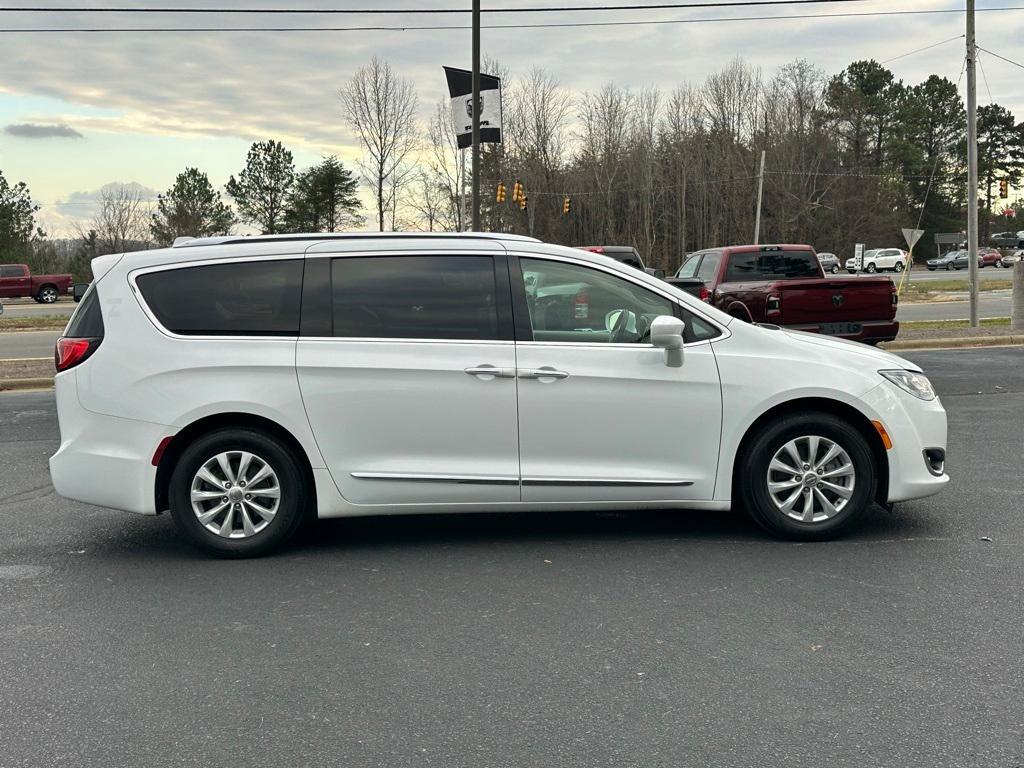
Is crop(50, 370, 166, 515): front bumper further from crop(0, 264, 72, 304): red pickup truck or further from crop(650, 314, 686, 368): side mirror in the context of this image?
crop(0, 264, 72, 304): red pickup truck

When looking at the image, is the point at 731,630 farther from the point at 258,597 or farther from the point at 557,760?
the point at 258,597

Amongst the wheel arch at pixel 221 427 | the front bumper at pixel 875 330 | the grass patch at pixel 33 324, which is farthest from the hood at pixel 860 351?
the grass patch at pixel 33 324

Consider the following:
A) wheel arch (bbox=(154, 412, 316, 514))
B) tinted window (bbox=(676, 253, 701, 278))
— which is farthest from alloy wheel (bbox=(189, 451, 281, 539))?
tinted window (bbox=(676, 253, 701, 278))

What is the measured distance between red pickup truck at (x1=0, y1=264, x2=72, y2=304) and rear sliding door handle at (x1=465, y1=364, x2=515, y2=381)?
4307cm

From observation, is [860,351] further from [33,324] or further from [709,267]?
[33,324]

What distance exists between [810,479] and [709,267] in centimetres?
1065

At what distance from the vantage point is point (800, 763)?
3.17m

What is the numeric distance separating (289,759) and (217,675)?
0.85 meters

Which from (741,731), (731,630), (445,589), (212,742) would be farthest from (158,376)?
(741,731)

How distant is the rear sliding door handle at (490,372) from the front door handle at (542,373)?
0.07 m

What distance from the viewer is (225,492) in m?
5.57

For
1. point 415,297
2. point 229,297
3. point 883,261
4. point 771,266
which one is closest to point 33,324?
point 771,266

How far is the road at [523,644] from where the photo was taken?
3.36m

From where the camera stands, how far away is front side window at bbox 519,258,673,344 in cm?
570
